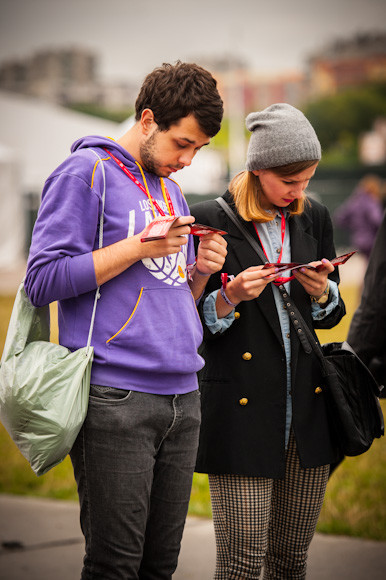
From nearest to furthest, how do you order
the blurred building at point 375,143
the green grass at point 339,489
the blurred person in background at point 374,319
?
1. the blurred person in background at point 374,319
2. the green grass at point 339,489
3. the blurred building at point 375,143

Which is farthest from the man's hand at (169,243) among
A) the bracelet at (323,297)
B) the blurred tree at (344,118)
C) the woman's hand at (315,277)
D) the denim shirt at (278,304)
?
the blurred tree at (344,118)

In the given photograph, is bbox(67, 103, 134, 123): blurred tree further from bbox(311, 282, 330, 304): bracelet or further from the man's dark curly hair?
the man's dark curly hair

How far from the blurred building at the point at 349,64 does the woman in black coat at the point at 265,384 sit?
256ft

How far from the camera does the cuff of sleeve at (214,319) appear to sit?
2588 millimetres

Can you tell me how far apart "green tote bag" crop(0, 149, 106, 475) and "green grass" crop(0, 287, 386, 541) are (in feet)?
8.80

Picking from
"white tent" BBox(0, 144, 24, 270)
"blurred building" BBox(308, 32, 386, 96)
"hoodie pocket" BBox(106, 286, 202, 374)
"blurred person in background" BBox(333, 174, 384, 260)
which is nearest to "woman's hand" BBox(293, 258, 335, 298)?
"hoodie pocket" BBox(106, 286, 202, 374)

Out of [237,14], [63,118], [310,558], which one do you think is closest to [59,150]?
[63,118]

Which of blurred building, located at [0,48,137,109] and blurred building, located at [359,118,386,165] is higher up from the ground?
blurred building, located at [0,48,137,109]

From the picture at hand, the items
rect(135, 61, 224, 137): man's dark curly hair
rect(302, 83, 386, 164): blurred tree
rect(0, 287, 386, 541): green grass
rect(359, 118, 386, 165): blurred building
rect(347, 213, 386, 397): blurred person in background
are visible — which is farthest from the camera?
rect(359, 118, 386, 165): blurred building

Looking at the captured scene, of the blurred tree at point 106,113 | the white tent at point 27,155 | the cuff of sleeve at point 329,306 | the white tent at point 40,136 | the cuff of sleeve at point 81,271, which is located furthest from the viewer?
the blurred tree at point 106,113

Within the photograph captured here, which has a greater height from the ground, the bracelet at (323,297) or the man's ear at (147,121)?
the man's ear at (147,121)

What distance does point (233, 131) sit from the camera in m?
49.6

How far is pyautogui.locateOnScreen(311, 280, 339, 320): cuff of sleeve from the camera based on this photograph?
2755 millimetres

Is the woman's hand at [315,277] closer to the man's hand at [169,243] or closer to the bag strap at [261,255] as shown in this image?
the bag strap at [261,255]
